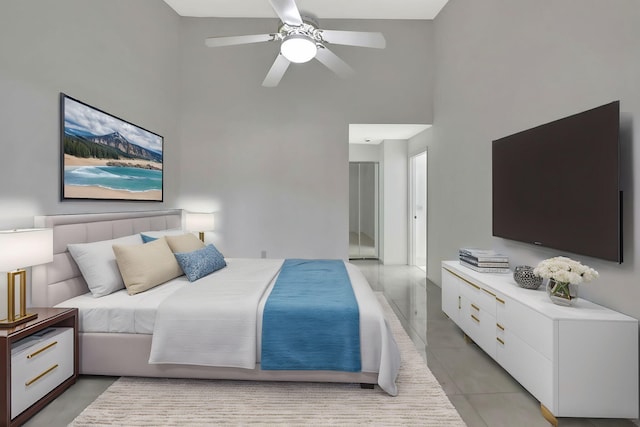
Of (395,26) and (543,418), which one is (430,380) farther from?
(395,26)

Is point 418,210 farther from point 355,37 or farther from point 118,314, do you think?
point 118,314

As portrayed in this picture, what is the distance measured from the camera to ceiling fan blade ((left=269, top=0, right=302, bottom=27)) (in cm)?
226

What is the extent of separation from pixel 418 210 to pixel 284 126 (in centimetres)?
288

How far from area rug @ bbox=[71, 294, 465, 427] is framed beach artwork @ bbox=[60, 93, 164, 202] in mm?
1539

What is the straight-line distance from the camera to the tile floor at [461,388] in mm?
1805

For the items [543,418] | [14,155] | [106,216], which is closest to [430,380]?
[543,418]

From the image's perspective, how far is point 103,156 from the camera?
9.45ft

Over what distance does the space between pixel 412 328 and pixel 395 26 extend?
159 inches

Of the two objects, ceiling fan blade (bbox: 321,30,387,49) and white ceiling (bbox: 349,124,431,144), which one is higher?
ceiling fan blade (bbox: 321,30,387,49)

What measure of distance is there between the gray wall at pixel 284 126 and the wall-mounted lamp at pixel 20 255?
2.83 metres

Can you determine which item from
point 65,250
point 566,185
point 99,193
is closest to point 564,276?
point 566,185

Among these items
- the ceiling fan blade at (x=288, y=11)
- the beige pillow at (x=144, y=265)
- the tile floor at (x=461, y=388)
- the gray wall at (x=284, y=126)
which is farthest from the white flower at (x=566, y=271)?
the gray wall at (x=284, y=126)

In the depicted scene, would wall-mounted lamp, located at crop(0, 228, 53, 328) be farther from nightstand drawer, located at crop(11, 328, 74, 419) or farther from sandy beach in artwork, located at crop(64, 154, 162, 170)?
sandy beach in artwork, located at crop(64, 154, 162, 170)

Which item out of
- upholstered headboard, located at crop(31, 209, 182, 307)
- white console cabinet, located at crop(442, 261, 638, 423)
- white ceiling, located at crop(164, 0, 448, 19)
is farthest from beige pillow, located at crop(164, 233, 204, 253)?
white ceiling, located at crop(164, 0, 448, 19)
